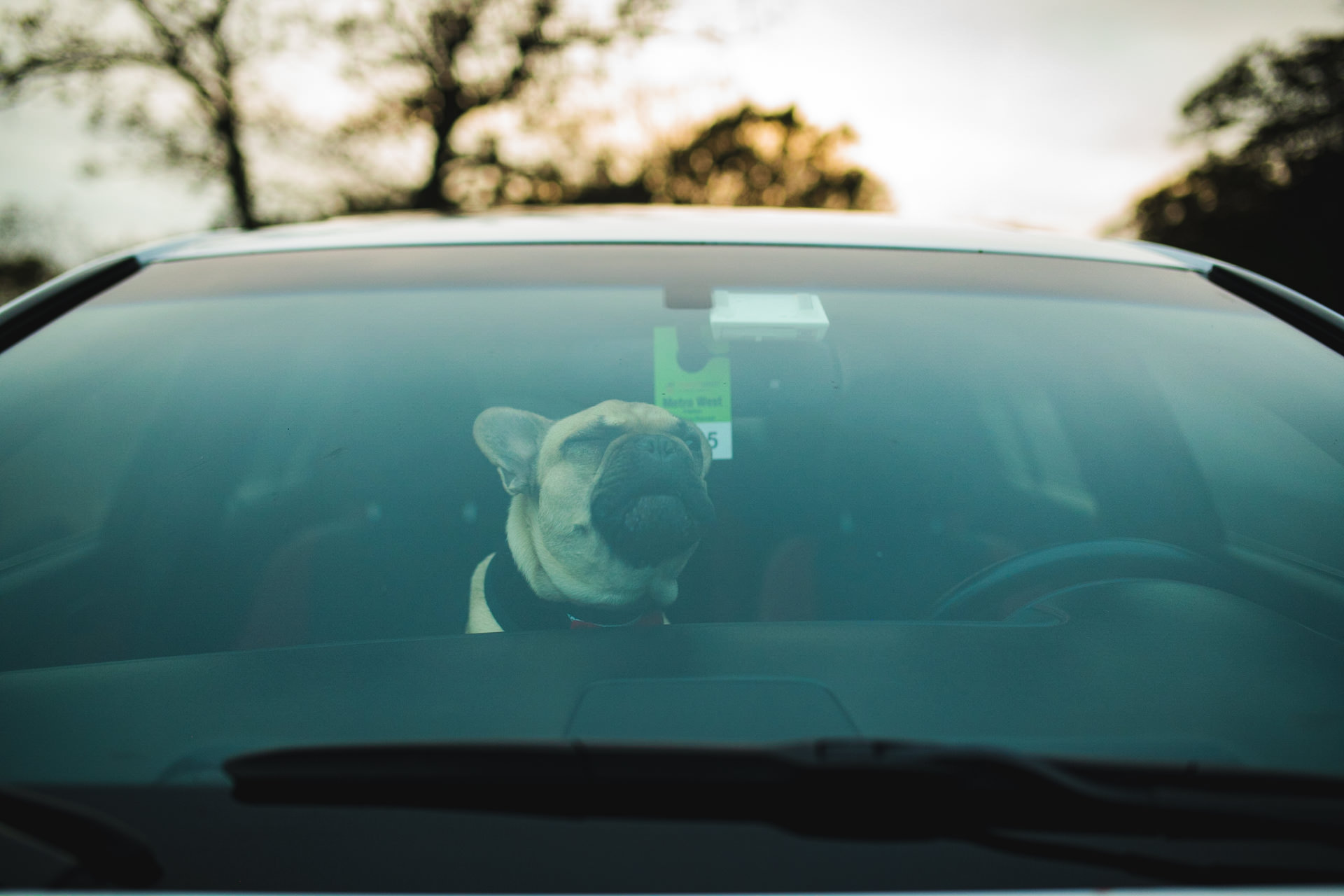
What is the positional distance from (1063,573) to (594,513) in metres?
0.84

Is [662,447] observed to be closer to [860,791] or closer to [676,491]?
[676,491]

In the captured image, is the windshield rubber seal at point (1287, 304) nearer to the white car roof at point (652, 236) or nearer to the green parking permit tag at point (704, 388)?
the white car roof at point (652, 236)

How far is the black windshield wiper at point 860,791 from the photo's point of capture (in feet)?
2.64

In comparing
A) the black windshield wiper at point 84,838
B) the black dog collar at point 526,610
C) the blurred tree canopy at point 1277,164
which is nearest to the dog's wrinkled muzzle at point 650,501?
the black dog collar at point 526,610

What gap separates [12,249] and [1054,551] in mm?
13997

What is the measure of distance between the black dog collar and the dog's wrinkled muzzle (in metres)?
0.12

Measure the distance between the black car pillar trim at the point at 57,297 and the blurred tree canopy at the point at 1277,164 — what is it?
17.7 meters

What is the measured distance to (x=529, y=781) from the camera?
2.72 ft

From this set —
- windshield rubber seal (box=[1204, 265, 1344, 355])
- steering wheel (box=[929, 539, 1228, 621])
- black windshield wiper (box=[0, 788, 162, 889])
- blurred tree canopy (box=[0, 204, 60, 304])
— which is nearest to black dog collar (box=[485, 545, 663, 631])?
steering wheel (box=[929, 539, 1228, 621])

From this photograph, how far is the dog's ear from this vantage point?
1508 mm

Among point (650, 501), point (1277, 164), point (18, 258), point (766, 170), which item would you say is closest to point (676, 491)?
point (650, 501)

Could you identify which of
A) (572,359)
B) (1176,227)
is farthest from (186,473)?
(1176,227)

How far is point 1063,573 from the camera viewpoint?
1.38 m

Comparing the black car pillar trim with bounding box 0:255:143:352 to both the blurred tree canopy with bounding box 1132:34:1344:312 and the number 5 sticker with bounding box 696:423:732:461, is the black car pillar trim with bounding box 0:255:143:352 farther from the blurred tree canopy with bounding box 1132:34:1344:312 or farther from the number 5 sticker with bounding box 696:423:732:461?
the blurred tree canopy with bounding box 1132:34:1344:312
